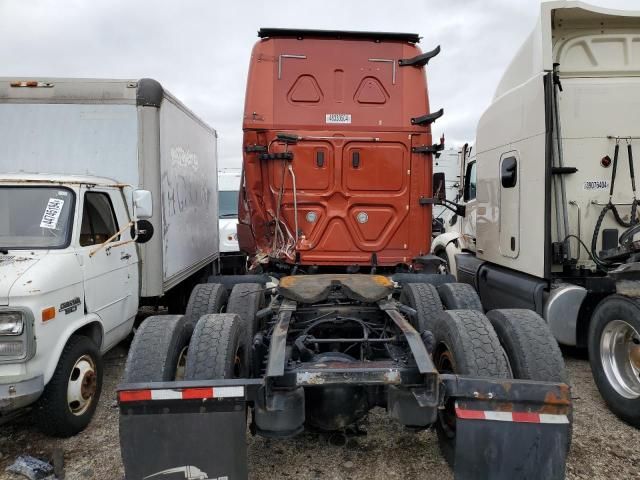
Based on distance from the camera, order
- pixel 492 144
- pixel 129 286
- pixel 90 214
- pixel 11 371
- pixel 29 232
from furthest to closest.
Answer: pixel 492 144
pixel 129 286
pixel 90 214
pixel 29 232
pixel 11 371

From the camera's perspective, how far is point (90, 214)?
14.5 ft

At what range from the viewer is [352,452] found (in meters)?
3.54

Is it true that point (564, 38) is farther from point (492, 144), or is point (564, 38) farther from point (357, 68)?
point (357, 68)

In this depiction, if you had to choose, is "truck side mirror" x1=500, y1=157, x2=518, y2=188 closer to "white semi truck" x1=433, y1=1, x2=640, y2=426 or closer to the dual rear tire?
"white semi truck" x1=433, y1=1, x2=640, y2=426

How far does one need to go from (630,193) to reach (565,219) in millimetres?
872

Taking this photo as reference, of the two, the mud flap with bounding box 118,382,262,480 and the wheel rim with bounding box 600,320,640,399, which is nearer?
the mud flap with bounding box 118,382,262,480

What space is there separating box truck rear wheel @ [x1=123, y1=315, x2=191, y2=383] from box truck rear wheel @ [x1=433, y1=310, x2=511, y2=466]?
179 centimetres

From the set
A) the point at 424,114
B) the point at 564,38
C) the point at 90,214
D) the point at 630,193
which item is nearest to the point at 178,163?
the point at 90,214

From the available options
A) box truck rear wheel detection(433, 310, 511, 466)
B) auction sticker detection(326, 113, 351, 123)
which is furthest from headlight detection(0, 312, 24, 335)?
auction sticker detection(326, 113, 351, 123)

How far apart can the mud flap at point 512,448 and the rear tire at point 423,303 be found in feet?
5.37

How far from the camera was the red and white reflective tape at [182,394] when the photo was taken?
2576 mm

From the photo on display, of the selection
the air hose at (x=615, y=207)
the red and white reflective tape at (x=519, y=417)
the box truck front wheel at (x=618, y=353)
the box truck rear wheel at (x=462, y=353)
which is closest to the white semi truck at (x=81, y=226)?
the box truck rear wheel at (x=462, y=353)

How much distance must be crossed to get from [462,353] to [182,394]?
171 cm

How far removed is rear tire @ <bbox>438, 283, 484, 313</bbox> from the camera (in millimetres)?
4516
